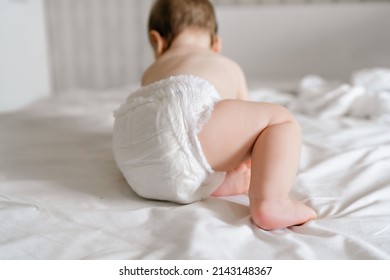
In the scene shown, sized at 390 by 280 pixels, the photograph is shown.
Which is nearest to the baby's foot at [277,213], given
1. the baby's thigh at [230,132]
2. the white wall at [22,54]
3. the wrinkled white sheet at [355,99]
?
the baby's thigh at [230,132]

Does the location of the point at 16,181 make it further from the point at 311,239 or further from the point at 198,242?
the point at 311,239

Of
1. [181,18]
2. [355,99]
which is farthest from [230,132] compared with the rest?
[355,99]

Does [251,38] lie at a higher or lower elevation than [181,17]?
lower

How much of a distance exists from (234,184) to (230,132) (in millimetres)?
117

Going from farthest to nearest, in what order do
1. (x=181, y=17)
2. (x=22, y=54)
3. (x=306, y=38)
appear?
(x=306, y=38), (x=22, y=54), (x=181, y=17)

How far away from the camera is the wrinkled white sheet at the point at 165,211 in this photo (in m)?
0.59

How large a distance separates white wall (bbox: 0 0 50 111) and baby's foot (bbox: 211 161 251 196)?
1444 mm

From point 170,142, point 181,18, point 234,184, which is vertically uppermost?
point 181,18

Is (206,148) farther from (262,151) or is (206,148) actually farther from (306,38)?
(306,38)

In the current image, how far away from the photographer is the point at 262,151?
2.32ft

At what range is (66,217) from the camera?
686mm
